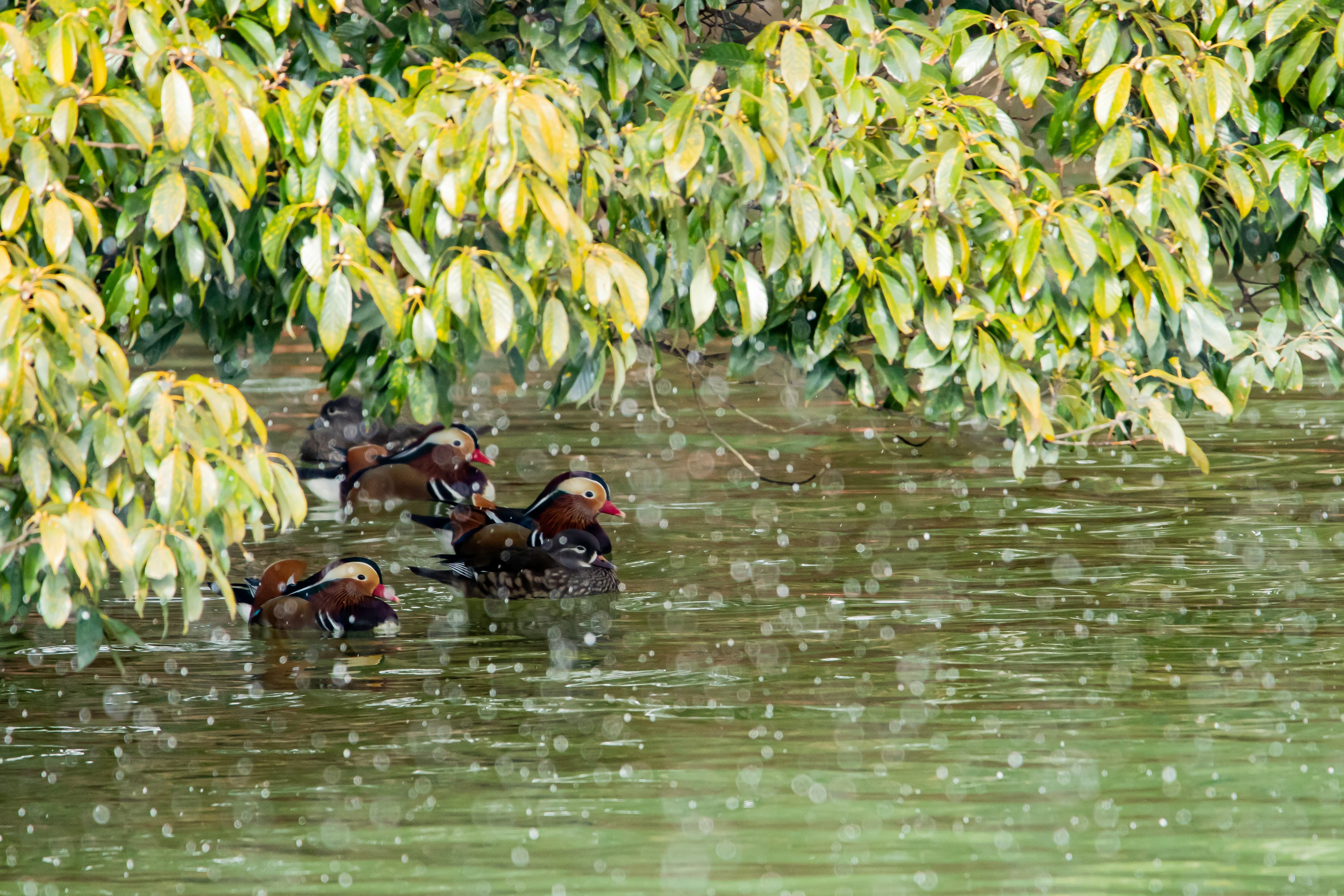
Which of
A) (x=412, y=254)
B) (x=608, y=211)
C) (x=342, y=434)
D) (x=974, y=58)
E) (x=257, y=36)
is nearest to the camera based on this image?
(x=412, y=254)

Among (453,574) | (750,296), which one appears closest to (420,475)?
(453,574)

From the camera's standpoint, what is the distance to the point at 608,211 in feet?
21.4

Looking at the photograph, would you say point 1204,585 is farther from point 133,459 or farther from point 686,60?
point 133,459

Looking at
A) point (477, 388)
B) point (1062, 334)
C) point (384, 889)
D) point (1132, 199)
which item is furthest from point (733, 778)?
point (477, 388)

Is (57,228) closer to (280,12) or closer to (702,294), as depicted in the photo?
(280,12)

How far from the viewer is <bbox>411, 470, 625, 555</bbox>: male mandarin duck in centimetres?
1138

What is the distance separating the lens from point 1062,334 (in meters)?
6.89

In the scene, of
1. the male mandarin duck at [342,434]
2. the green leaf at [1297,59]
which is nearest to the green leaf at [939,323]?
the green leaf at [1297,59]

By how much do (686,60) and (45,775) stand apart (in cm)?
386

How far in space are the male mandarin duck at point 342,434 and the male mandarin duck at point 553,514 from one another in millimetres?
2836

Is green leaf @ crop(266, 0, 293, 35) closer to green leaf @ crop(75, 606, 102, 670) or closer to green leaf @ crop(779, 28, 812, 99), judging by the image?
green leaf @ crop(779, 28, 812, 99)

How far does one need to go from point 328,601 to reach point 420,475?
12.2ft

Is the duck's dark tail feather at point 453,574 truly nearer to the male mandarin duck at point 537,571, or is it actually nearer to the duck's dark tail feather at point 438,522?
the male mandarin duck at point 537,571

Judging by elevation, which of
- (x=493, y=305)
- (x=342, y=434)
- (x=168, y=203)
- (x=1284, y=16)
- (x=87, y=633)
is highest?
(x=1284, y=16)
